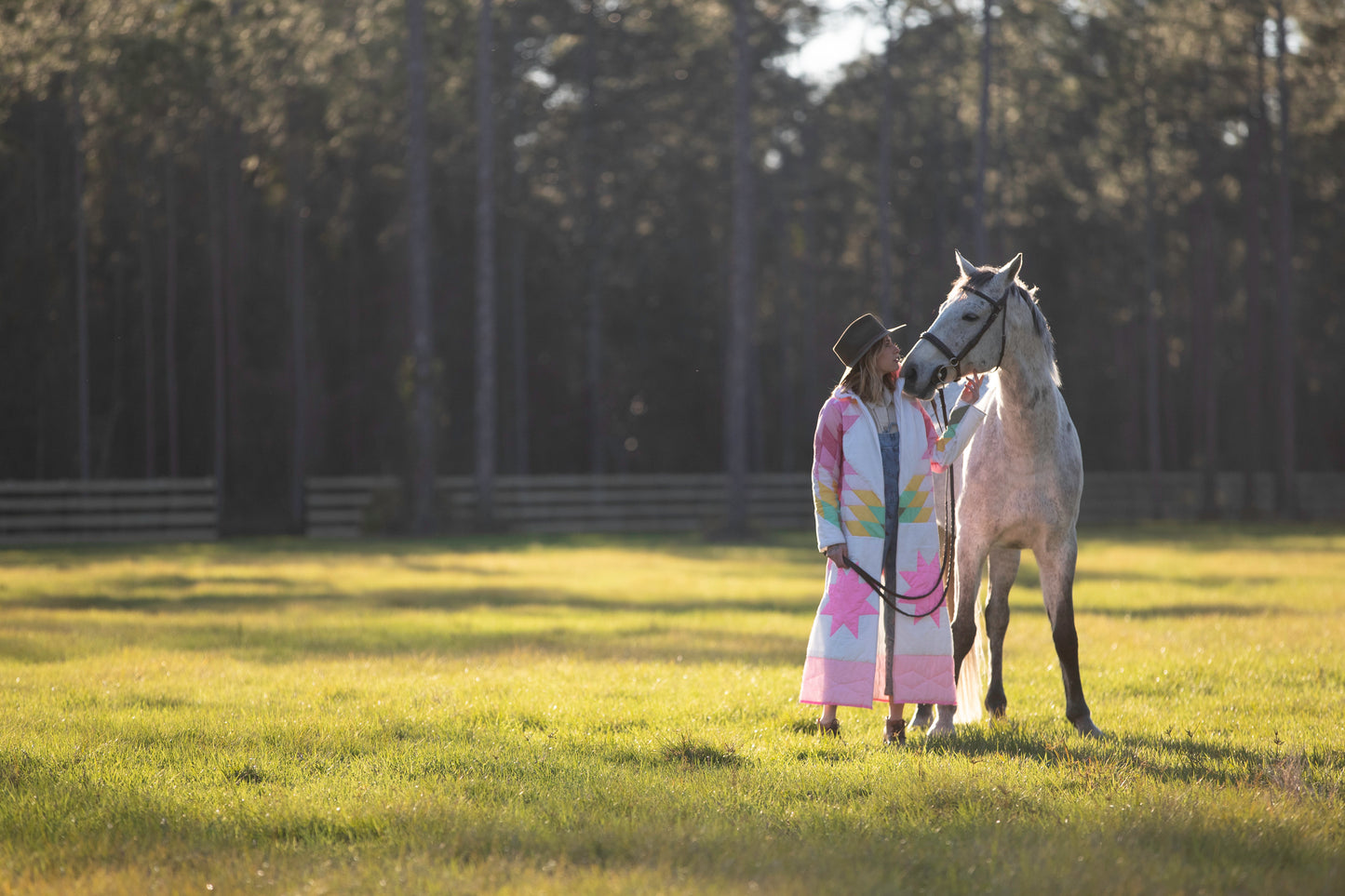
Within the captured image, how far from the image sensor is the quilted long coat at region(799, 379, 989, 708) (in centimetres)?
586

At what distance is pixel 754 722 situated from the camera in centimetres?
650

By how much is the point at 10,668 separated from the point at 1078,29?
34432mm

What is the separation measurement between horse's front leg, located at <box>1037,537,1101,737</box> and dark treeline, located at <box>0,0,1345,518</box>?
19.0 m

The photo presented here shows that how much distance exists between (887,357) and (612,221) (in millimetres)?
32146

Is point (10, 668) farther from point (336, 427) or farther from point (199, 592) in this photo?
point (336, 427)

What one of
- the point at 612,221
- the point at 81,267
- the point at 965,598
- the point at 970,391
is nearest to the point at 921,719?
the point at 965,598

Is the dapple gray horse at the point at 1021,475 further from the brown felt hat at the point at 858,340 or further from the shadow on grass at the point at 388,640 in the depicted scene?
the shadow on grass at the point at 388,640

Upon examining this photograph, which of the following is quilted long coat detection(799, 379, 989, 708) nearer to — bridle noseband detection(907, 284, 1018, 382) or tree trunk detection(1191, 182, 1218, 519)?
bridle noseband detection(907, 284, 1018, 382)

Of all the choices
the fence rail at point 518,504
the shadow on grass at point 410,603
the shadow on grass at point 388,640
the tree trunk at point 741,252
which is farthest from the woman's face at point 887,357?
the fence rail at point 518,504

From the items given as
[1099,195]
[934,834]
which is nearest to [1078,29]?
[1099,195]

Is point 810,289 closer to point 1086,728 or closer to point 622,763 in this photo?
point 1086,728

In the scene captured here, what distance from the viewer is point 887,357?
600cm

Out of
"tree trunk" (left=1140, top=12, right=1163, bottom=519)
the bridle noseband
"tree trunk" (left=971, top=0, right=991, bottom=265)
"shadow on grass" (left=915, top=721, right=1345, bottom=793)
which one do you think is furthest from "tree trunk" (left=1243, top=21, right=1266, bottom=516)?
the bridle noseband

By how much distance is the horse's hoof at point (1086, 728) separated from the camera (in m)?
6.19
